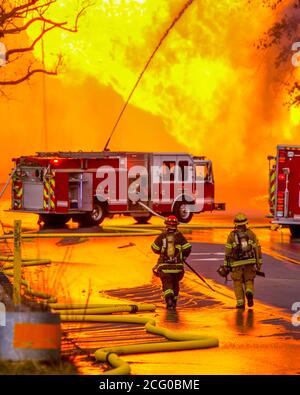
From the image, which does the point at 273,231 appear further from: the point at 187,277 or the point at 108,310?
the point at 108,310

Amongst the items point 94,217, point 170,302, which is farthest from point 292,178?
point 170,302

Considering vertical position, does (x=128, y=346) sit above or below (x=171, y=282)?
below

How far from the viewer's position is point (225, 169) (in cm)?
5809

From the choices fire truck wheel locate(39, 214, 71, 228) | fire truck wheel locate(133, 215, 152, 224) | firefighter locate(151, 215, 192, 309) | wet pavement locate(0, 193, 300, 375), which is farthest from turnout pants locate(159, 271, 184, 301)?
fire truck wheel locate(133, 215, 152, 224)

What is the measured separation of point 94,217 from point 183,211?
3040mm

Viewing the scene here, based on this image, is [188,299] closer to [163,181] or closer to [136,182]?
[136,182]

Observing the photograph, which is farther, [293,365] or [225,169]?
[225,169]

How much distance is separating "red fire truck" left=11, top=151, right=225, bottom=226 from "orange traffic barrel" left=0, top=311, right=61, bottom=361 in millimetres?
20982

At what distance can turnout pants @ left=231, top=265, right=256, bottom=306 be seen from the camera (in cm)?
1596

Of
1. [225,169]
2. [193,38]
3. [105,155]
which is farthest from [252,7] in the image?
[105,155]

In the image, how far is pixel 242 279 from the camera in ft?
52.7

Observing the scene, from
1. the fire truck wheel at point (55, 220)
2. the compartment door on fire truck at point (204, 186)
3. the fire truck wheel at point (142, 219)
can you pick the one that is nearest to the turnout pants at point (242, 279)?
the fire truck wheel at point (55, 220)

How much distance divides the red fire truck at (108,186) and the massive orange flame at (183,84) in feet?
35.5

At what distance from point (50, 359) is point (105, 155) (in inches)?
900
